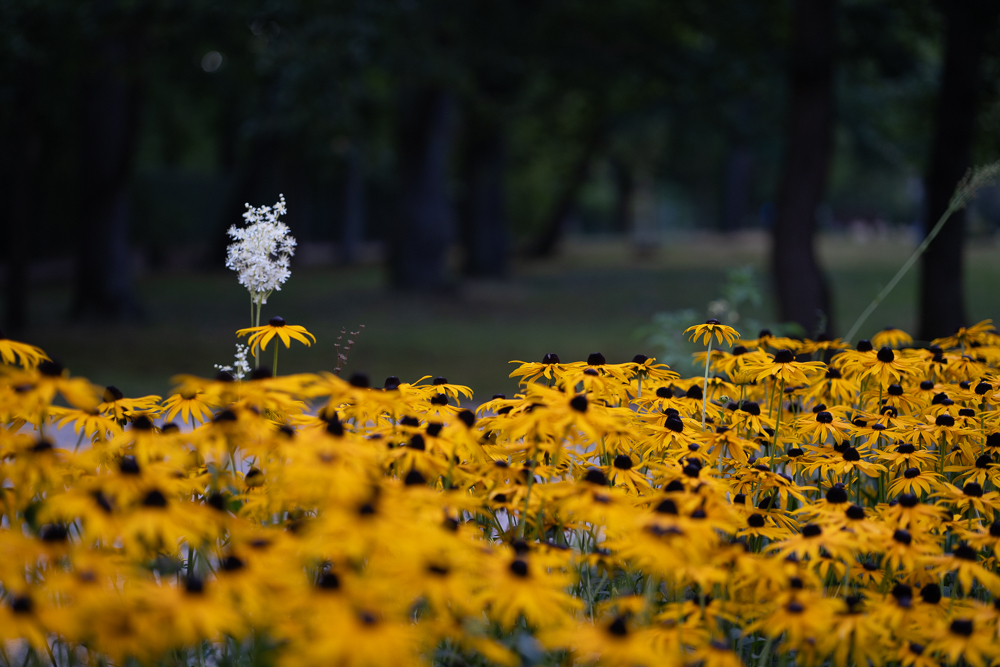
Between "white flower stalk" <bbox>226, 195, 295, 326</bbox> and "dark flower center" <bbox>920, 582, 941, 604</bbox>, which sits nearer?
"dark flower center" <bbox>920, 582, 941, 604</bbox>

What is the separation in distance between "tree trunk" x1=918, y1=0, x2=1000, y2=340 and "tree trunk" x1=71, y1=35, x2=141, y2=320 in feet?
39.6

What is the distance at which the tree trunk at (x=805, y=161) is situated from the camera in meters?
9.24

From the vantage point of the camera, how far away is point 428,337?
1303 cm

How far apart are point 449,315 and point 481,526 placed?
1273 centimetres

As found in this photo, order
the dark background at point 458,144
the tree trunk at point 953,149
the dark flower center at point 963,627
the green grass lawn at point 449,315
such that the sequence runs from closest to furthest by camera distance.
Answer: the dark flower center at point 963,627, the tree trunk at point 953,149, the dark background at point 458,144, the green grass lawn at point 449,315

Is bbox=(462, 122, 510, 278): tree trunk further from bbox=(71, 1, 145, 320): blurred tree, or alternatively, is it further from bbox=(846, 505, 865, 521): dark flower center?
bbox=(846, 505, 865, 521): dark flower center

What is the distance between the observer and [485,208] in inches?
820

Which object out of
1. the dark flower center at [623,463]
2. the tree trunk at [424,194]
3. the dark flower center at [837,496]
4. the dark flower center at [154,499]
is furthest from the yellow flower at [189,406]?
the tree trunk at [424,194]

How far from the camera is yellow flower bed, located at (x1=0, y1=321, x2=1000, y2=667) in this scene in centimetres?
154

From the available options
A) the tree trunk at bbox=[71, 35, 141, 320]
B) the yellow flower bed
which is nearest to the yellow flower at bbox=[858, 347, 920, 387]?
the yellow flower bed

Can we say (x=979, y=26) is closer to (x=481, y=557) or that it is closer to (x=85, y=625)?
(x=481, y=557)

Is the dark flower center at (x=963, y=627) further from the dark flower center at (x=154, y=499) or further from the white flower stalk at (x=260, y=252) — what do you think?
the white flower stalk at (x=260, y=252)

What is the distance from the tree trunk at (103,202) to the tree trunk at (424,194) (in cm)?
496

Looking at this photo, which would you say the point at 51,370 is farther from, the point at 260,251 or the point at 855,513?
the point at 855,513
